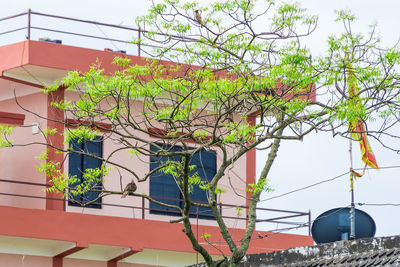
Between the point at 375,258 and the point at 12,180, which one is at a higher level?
the point at 12,180

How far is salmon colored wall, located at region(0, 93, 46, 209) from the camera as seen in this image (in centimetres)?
2377

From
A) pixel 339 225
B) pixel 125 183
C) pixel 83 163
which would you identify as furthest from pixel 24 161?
pixel 339 225

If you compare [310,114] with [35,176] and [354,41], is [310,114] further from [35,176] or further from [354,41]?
[35,176]

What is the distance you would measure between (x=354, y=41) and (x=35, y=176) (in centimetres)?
872

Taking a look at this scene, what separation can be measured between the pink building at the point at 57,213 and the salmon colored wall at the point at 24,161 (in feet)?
0.07

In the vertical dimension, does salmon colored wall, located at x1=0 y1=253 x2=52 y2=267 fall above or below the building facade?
below

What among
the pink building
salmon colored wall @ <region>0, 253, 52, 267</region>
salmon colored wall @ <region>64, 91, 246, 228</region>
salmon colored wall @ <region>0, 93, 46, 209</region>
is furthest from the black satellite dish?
salmon colored wall @ <region>0, 93, 46, 209</region>

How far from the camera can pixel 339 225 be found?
746 inches

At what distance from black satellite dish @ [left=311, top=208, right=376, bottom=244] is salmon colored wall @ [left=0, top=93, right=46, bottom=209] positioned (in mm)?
6813

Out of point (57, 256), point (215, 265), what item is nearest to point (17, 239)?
point (57, 256)

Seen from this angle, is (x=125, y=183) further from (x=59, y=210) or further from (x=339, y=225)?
(x=339, y=225)

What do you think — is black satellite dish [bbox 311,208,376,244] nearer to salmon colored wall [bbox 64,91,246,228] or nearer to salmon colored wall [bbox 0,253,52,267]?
salmon colored wall [bbox 64,91,246,228]

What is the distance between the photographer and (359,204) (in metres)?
17.7

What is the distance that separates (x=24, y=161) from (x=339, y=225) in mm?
8068
